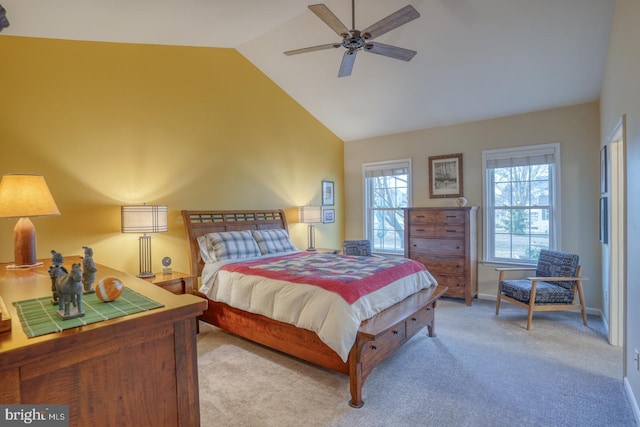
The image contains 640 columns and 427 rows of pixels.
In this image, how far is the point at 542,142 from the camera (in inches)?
175

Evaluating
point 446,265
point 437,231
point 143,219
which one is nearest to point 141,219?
point 143,219

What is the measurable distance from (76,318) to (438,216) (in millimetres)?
4543

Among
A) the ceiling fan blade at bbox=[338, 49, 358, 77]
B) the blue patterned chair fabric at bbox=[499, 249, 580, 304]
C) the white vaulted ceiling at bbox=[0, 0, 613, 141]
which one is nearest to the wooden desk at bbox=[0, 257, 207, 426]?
the ceiling fan blade at bbox=[338, 49, 358, 77]

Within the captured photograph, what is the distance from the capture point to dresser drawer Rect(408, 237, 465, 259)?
467cm

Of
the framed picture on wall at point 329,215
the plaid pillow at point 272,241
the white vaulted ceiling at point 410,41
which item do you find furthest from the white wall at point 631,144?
the framed picture on wall at point 329,215

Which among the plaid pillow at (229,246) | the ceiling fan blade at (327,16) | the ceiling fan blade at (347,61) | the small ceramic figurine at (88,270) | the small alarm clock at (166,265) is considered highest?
the ceiling fan blade at (327,16)

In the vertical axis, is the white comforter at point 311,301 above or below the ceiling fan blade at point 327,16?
below

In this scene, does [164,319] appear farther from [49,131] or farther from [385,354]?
[49,131]

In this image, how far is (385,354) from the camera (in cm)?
265

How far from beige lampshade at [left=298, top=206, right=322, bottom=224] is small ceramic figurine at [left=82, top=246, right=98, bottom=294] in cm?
380

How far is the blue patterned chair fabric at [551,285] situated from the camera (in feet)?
12.1

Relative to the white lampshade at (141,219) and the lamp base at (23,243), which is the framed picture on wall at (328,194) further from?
the lamp base at (23,243)

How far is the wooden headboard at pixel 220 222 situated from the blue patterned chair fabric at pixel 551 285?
3.14 meters

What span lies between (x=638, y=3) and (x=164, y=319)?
3.23 meters
